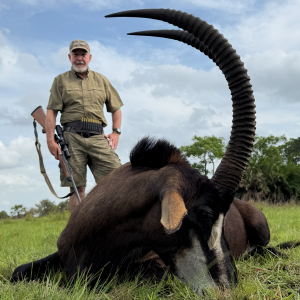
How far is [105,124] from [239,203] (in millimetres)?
2730

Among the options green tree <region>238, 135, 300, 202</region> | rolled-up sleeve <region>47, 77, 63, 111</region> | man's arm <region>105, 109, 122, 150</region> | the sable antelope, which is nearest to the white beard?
rolled-up sleeve <region>47, 77, 63, 111</region>

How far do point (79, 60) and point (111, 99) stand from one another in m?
0.90

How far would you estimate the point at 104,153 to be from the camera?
5.54 meters

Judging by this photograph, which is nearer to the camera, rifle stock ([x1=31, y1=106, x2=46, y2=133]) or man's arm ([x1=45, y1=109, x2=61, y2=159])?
man's arm ([x1=45, y1=109, x2=61, y2=159])

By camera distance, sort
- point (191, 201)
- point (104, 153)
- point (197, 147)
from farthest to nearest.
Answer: point (197, 147), point (104, 153), point (191, 201)

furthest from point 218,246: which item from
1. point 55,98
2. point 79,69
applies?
point 79,69

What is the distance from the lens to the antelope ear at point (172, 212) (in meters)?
1.90

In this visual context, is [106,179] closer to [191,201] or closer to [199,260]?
[191,201]

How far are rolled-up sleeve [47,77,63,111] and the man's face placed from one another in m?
0.45

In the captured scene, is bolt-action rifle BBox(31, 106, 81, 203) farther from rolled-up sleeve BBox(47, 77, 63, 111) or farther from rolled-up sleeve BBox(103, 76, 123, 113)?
rolled-up sleeve BBox(103, 76, 123, 113)

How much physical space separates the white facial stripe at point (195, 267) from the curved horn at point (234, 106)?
523 millimetres

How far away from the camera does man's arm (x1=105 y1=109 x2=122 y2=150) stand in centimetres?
594

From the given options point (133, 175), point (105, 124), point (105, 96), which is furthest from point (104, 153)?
point (133, 175)

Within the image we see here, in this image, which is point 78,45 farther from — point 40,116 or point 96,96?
point 40,116
